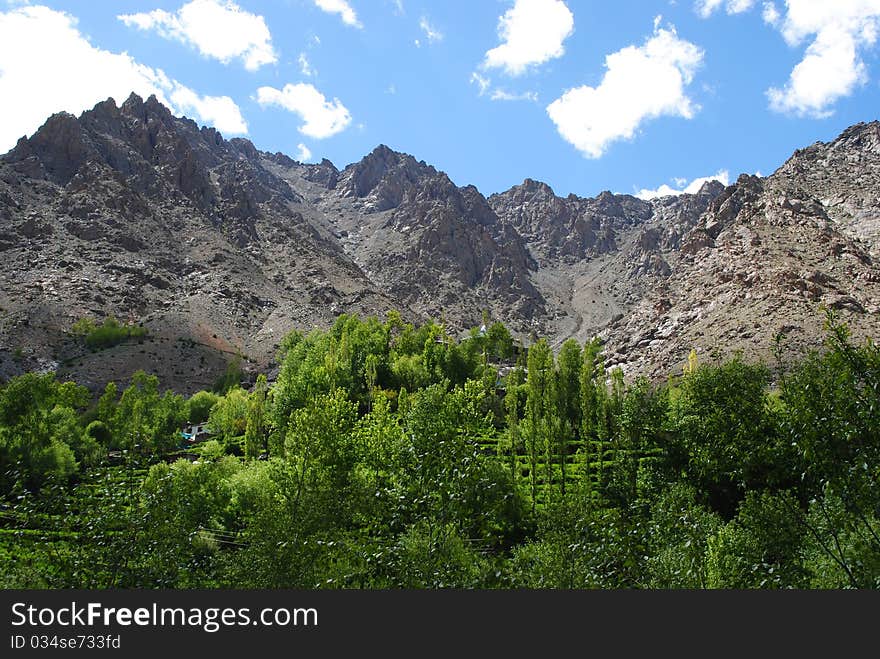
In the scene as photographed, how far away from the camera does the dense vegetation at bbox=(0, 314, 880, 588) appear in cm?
1148

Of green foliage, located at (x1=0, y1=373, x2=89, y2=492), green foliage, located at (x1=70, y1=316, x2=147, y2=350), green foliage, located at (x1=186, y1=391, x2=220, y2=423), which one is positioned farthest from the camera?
green foliage, located at (x1=70, y1=316, x2=147, y2=350)

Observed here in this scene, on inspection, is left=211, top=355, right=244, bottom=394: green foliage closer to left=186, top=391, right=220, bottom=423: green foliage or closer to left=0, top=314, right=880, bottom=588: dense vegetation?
left=186, top=391, right=220, bottom=423: green foliage

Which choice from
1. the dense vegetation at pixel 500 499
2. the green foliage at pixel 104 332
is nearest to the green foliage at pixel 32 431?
the dense vegetation at pixel 500 499

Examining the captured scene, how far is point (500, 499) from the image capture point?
18469mm

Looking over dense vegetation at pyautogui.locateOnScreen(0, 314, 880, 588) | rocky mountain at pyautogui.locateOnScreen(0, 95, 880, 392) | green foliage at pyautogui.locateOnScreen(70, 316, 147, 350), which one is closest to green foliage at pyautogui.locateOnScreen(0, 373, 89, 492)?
dense vegetation at pyautogui.locateOnScreen(0, 314, 880, 588)

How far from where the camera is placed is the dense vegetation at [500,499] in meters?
11.5

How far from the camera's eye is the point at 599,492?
4062 centimetres

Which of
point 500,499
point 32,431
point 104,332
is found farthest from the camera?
point 104,332

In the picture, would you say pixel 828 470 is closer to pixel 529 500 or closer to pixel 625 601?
pixel 625 601

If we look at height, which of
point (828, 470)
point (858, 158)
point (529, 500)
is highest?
point (858, 158)

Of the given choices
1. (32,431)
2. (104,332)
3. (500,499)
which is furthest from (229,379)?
(500,499)

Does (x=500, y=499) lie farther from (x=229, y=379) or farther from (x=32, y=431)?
(x=229, y=379)

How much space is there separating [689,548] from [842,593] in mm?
7556

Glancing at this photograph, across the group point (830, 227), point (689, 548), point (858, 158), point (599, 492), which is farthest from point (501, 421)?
point (858, 158)
